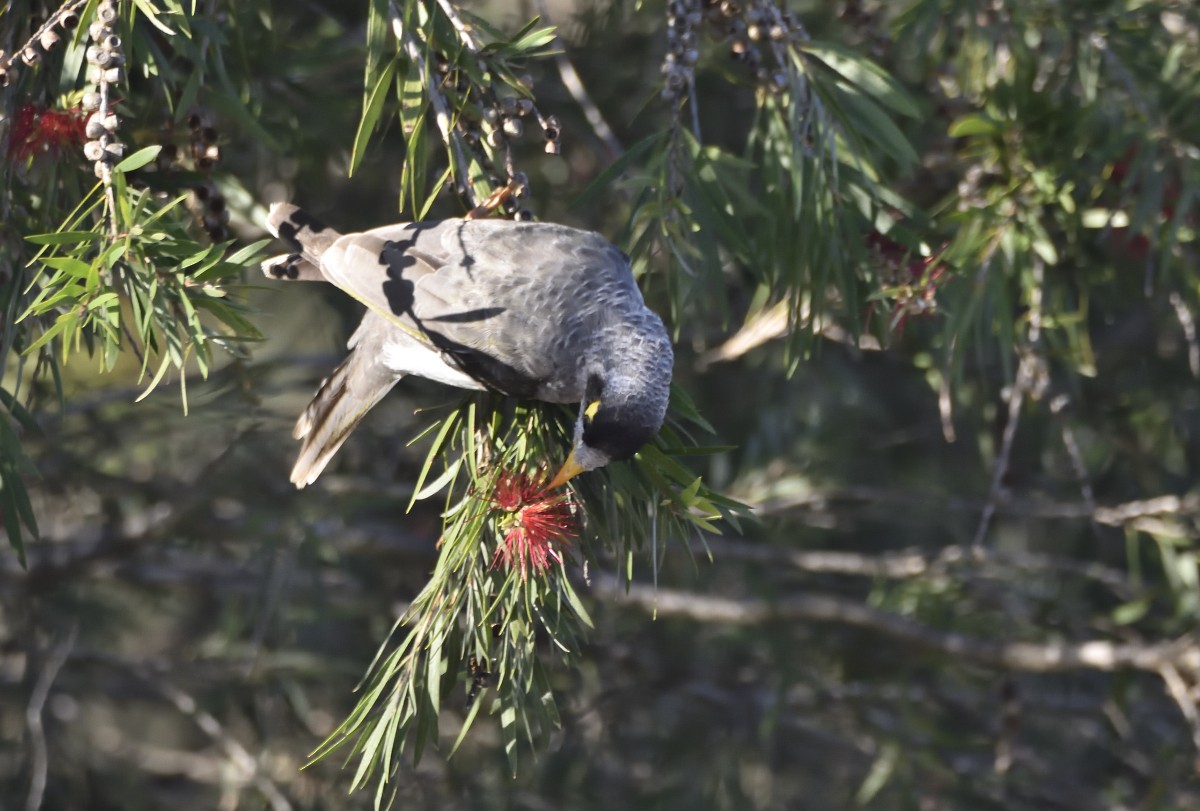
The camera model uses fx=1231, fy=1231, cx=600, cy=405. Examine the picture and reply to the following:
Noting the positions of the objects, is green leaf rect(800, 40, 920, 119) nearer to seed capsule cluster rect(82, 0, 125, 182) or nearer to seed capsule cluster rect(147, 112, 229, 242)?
seed capsule cluster rect(147, 112, 229, 242)

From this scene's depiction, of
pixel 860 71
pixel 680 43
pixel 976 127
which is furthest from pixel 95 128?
pixel 976 127

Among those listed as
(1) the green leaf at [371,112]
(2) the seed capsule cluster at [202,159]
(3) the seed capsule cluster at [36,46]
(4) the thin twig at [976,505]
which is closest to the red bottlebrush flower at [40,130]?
(3) the seed capsule cluster at [36,46]

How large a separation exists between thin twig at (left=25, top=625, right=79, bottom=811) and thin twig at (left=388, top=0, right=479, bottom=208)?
2.67m

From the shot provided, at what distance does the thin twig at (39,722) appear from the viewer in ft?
12.8

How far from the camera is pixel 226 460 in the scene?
3854 mm

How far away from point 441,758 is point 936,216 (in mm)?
2546

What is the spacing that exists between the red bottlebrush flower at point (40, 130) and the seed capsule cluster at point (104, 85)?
0.21m

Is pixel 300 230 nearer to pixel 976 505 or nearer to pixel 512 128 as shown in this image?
pixel 512 128

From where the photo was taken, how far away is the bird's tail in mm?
2680

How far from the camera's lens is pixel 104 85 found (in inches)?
68.0

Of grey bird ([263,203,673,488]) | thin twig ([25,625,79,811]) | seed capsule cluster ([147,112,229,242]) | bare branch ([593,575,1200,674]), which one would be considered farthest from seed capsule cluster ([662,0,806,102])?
thin twig ([25,625,79,811])

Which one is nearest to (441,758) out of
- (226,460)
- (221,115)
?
(226,460)

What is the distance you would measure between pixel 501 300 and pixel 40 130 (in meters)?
0.87

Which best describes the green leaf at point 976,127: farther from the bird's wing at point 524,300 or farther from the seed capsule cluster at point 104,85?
the seed capsule cluster at point 104,85
